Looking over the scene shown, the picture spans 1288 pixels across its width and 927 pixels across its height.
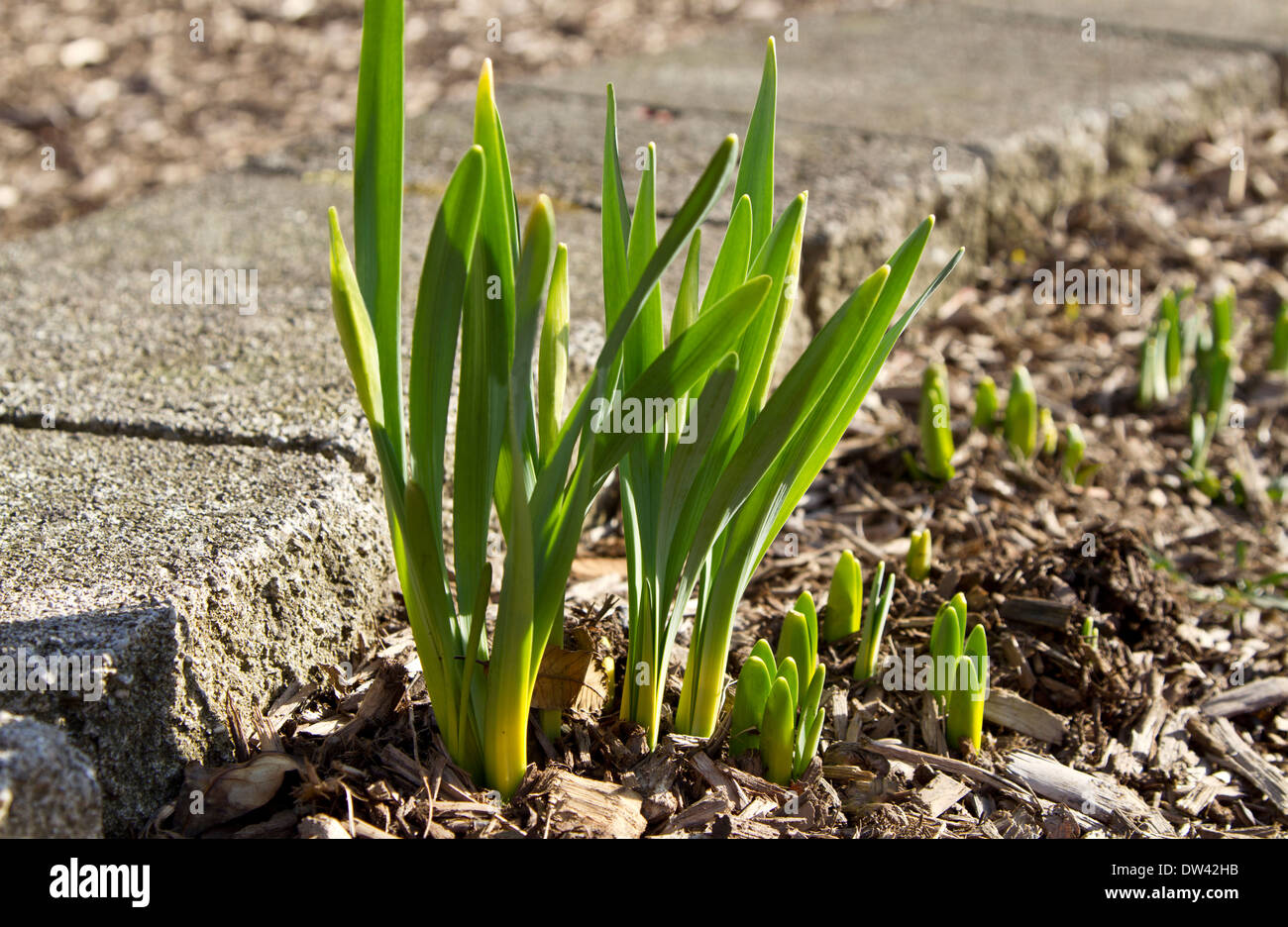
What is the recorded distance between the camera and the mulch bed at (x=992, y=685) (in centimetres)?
147

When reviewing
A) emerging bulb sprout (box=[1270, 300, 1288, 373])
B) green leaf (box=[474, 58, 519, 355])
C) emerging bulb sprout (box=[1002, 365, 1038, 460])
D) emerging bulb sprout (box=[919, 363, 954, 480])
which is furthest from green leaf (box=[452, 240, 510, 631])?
emerging bulb sprout (box=[1270, 300, 1288, 373])

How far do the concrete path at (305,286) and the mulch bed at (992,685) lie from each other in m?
0.15

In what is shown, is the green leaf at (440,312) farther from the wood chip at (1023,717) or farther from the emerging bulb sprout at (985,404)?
the emerging bulb sprout at (985,404)

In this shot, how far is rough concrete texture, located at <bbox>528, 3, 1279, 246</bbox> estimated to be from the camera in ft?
11.5

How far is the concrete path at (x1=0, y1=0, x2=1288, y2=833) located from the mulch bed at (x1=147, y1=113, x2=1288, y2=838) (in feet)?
0.50

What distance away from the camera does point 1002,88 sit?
3.88 m

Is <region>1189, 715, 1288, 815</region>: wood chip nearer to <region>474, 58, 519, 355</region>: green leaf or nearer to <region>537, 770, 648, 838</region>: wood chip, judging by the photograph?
<region>537, 770, 648, 838</region>: wood chip

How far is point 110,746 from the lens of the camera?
141 centimetres

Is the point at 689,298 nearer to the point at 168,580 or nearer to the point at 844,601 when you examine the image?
the point at 844,601

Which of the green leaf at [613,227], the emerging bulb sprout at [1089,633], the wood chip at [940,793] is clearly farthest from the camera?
the emerging bulb sprout at [1089,633]

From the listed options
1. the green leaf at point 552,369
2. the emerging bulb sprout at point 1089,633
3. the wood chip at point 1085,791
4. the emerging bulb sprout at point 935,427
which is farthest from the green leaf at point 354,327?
the emerging bulb sprout at point 935,427

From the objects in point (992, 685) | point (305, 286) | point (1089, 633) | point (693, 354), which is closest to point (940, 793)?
point (992, 685)

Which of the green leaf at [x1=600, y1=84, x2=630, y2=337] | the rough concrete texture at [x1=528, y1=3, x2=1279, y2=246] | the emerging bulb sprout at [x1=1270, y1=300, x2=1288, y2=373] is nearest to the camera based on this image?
the green leaf at [x1=600, y1=84, x2=630, y2=337]
